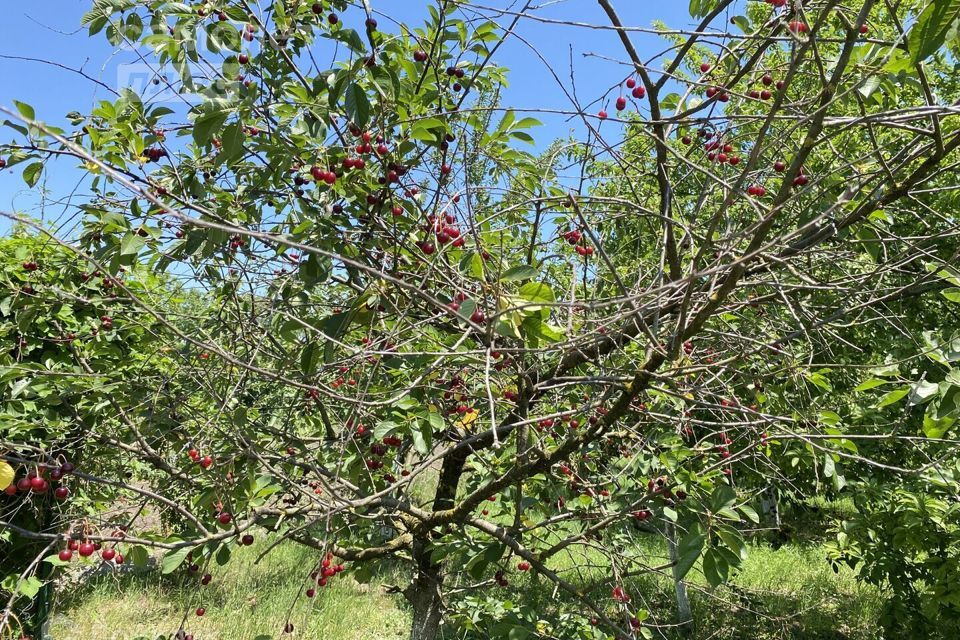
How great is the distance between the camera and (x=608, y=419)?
59.8 inches

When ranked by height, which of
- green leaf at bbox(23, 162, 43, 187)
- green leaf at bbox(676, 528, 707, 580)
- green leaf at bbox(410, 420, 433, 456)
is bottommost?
green leaf at bbox(676, 528, 707, 580)

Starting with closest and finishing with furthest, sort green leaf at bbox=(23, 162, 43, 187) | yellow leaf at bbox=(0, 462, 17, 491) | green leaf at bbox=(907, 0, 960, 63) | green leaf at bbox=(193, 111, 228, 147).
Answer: green leaf at bbox=(907, 0, 960, 63) → green leaf at bbox=(193, 111, 228, 147) → yellow leaf at bbox=(0, 462, 17, 491) → green leaf at bbox=(23, 162, 43, 187)

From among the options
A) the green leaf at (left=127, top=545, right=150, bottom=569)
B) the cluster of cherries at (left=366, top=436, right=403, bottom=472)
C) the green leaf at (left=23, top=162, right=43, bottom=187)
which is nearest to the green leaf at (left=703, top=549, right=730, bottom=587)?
the cluster of cherries at (left=366, top=436, right=403, bottom=472)

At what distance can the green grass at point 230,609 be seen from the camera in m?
4.67

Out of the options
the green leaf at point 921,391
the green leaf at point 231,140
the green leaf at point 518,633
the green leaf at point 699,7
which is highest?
the green leaf at point 699,7

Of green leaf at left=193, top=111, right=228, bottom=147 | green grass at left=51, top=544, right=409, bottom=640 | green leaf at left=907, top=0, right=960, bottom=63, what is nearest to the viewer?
green leaf at left=907, top=0, right=960, bottom=63

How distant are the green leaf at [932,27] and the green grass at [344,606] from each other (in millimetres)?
3933

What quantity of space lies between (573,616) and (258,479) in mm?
1986

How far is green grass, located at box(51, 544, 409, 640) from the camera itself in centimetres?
467

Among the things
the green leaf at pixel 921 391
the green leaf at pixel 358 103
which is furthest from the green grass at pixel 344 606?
the green leaf at pixel 358 103

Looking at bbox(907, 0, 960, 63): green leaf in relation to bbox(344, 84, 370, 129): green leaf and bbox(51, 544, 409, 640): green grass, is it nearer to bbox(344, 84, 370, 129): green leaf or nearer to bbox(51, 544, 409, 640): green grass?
bbox(344, 84, 370, 129): green leaf

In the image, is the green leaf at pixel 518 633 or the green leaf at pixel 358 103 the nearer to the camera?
the green leaf at pixel 358 103

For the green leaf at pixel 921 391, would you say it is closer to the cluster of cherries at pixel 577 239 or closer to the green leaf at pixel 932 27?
the green leaf at pixel 932 27

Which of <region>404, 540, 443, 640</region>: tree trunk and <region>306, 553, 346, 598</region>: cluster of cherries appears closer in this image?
<region>306, 553, 346, 598</region>: cluster of cherries
